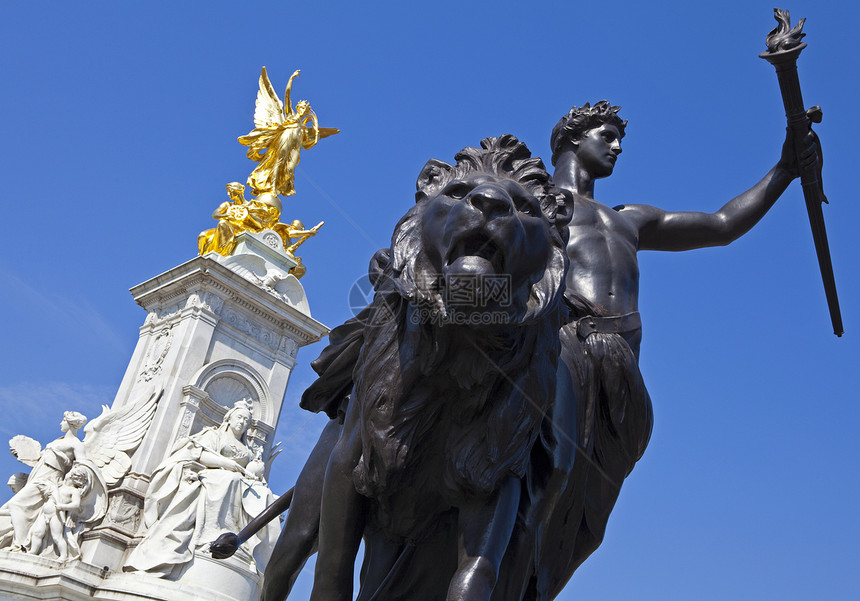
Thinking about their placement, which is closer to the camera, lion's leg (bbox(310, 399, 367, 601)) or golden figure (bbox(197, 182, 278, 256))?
lion's leg (bbox(310, 399, 367, 601))

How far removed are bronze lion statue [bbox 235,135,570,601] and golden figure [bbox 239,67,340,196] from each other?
51.0 ft

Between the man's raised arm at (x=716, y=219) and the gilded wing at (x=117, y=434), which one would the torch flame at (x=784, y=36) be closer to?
the man's raised arm at (x=716, y=219)

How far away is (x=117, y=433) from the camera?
1350cm

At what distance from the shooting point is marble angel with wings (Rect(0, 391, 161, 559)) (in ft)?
40.0

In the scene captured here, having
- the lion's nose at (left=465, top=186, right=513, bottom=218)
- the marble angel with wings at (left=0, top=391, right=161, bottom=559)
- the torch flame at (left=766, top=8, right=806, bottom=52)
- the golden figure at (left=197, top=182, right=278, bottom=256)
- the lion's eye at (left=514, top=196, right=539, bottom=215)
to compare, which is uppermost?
the golden figure at (left=197, top=182, right=278, bottom=256)

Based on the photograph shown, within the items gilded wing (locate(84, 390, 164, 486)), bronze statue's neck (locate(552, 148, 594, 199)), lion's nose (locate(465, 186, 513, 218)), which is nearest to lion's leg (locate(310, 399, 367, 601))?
lion's nose (locate(465, 186, 513, 218))

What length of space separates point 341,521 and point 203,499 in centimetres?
1071

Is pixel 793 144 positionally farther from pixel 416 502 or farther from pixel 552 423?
pixel 416 502

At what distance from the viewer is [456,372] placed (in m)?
2.40

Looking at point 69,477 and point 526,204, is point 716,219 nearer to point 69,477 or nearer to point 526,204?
point 526,204

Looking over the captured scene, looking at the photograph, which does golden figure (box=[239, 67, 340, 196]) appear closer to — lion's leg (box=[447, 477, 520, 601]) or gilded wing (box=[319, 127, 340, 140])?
gilded wing (box=[319, 127, 340, 140])

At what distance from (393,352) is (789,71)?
2224 millimetres

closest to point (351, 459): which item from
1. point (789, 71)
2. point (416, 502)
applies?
point (416, 502)

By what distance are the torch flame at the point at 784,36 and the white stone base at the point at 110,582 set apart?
9948 mm
